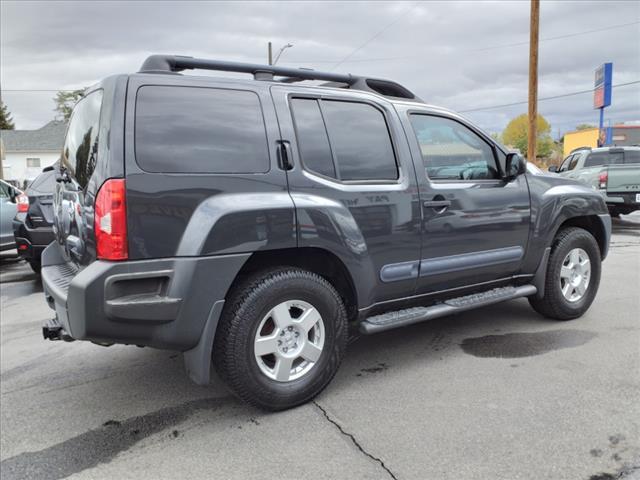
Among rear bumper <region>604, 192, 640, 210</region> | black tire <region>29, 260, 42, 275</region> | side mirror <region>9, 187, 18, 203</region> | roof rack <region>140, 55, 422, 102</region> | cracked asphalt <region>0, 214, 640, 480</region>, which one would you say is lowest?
cracked asphalt <region>0, 214, 640, 480</region>

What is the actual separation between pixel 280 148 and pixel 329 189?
0.39 metres

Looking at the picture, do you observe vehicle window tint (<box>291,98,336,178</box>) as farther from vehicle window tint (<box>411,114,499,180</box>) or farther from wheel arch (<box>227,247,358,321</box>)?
vehicle window tint (<box>411,114,499,180</box>)

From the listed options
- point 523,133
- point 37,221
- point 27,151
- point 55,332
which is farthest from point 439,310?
point 523,133

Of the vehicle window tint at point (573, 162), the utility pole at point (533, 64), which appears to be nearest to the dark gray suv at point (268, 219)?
the vehicle window tint at point (573, 162)

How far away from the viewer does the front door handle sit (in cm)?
363

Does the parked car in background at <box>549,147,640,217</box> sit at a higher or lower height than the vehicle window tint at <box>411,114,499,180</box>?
lower

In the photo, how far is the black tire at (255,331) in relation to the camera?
291 centimetres

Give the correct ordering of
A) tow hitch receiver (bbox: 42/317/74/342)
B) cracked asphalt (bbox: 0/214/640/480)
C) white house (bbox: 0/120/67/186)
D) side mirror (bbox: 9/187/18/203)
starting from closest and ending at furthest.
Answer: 1. cracked asphalt (bbox: 0/214/640/480)
2. tow hitch receiver (bbox: 42/317/74/342)
3. side mirror (bbox: 9/187/18/203)
4. white house (bbox: 0/120/67/186)

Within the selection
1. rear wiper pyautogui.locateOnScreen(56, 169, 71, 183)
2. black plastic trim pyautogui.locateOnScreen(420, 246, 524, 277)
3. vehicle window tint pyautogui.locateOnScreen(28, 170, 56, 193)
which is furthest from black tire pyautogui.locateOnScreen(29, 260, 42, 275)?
black plastic trim pyautogui.locateOnScreen(420, 246, 524, 277)

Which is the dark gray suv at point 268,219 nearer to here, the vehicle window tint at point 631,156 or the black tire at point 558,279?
the black tire at point 558,279

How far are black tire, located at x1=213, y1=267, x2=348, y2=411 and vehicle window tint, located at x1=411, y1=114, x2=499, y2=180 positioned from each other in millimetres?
1261

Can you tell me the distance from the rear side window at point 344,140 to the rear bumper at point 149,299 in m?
0.84

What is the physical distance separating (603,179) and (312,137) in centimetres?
1051

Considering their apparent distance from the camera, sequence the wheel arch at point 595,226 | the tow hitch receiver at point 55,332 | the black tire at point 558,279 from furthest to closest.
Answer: the wheel arch at point 595,226, the black tire at point 558,279, the tow hitch receiver at point 55,332
